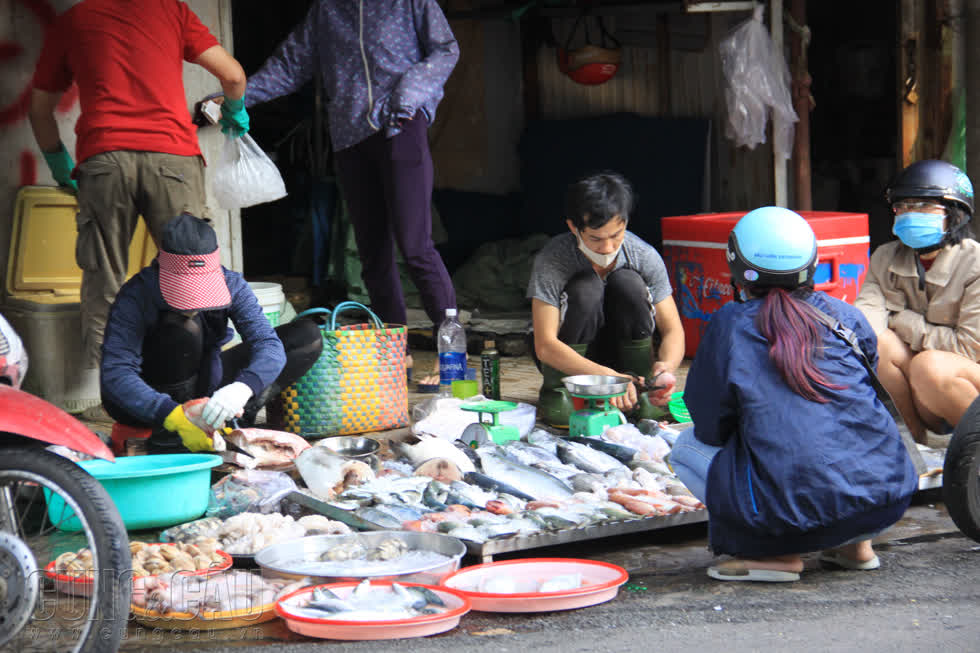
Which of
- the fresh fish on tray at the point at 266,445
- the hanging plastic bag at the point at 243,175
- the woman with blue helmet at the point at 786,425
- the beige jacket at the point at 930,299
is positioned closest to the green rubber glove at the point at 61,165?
the hanging plastic bag at the point at 243,175

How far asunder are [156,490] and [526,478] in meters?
1.27

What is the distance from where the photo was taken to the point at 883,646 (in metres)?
2.86

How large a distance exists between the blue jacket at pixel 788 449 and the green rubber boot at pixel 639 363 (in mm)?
2031

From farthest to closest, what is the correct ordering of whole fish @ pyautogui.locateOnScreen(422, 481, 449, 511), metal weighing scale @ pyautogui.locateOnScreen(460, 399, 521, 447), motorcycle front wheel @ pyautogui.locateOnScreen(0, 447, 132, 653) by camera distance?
1. metal weighing scale @ pyautogui.locateOnScreen(460, 399, 521, 447)
2. whole fish @ pyautogui.locateOnScreen(422, 481, 449, 511)
3. motorcycle front wheel @ pyautogui.locateOnScreen(0, 447, 132, 653)

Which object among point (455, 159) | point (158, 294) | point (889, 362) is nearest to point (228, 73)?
point (158, 294)

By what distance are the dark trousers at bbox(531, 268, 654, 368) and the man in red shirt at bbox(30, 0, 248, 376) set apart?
1.84 meters

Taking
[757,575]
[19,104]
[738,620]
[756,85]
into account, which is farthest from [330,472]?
[756,85]

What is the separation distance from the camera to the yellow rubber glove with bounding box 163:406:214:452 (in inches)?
172

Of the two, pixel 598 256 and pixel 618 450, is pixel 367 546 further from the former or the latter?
pixel 598 256

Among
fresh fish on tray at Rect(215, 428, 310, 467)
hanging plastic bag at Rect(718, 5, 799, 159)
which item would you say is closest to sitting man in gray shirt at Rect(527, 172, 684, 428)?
fresh fish on tray at Rect(215, 428, 310, 467)

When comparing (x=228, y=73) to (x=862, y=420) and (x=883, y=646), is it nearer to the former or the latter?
(x=862, y=420)

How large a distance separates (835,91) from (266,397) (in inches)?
231

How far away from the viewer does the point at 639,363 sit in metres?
5.54

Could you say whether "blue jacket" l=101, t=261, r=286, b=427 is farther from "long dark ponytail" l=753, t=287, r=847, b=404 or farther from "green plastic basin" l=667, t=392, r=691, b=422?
"long dark ponytail" l=753, t=287, r=847, b=404
